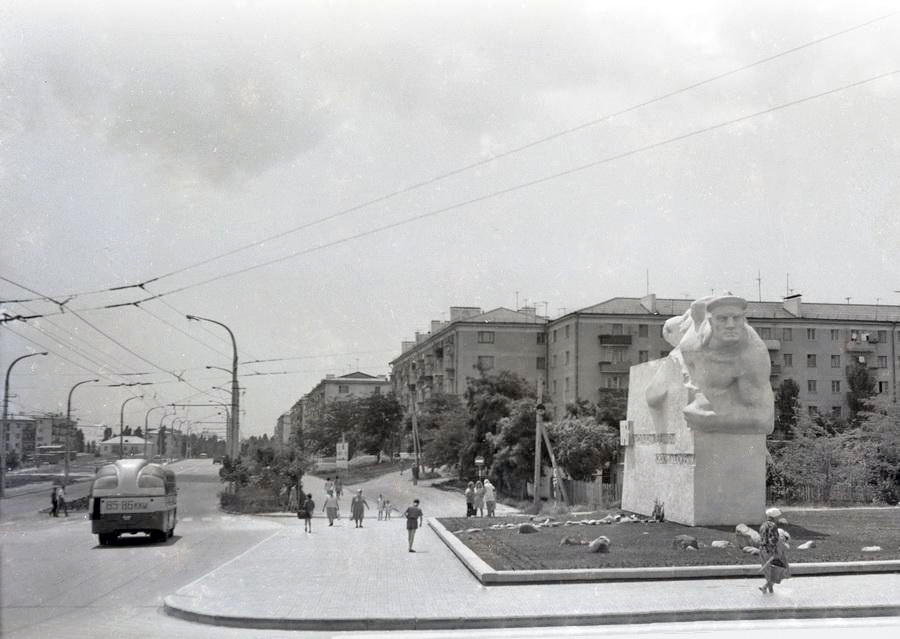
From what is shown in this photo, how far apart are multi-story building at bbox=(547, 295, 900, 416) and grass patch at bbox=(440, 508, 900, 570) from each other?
35557 millimetres

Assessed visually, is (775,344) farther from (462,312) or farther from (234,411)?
(234,411)

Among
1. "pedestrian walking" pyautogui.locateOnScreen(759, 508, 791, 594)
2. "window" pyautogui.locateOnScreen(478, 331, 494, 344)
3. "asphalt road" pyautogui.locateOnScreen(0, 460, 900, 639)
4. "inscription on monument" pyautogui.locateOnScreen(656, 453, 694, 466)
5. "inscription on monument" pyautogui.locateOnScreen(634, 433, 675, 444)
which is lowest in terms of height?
"asphalt road" pyautogui.locateOnScreen(0, 460, 900, 639)

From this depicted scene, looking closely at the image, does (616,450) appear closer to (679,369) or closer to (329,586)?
(679,369)

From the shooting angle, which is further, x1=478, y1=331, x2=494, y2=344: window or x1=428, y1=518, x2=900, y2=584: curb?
x1=478, y1=331, x2=494, y2=344: window

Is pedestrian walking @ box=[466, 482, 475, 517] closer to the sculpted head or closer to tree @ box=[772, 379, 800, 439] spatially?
the sculpted head

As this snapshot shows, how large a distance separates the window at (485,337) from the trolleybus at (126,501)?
1751 inches

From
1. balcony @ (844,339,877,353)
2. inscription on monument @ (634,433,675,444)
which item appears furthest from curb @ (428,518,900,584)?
balcony @ (844,339,877,353)

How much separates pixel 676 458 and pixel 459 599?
9991 mm

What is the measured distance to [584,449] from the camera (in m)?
38.6

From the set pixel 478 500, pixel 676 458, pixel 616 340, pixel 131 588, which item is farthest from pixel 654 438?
pixel 616 340

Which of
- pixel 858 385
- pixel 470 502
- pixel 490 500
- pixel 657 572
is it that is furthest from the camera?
pixel 858 385

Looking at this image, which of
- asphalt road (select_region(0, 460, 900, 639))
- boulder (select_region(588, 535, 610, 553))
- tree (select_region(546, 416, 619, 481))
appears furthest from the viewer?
tree (select_region(546, 416, 619, 481))

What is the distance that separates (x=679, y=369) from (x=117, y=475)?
13.6 m

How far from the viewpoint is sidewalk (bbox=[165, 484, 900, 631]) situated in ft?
37.1
